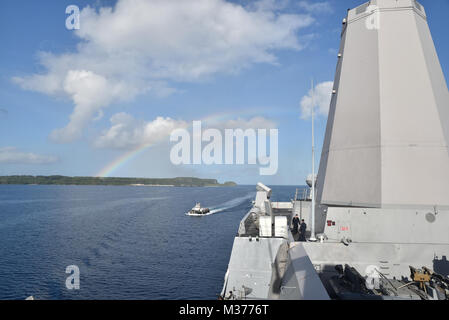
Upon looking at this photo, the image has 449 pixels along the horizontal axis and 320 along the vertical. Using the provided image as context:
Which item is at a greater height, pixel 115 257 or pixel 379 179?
pixel 379 179

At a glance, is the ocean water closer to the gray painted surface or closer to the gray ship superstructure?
the gray ship superstructure

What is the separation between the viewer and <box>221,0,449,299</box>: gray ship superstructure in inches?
389

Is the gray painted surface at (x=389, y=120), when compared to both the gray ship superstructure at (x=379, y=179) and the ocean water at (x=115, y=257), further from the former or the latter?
the ocean water at (x=115, y=257)

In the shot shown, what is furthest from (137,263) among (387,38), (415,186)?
(387,38)

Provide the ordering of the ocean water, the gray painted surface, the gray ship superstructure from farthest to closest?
the ocean water, the gray painted surface, the gray ship superstructure

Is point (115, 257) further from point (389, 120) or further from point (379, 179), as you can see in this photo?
point (389, 120)

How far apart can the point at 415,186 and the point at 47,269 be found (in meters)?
29.1

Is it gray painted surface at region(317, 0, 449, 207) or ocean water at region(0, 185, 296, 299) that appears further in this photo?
ocean water at region(0, 185, 296, 299)

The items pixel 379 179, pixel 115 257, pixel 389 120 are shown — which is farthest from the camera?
pixel 115 257

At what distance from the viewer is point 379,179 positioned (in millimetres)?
11555

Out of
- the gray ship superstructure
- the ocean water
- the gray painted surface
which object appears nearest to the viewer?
the gray ship superstructure

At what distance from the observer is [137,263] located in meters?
28.9

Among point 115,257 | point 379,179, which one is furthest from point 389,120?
point 115,257

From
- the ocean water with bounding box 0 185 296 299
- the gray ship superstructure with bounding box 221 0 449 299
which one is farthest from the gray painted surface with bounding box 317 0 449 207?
the ocean water with bounding box 0 185 296 299
